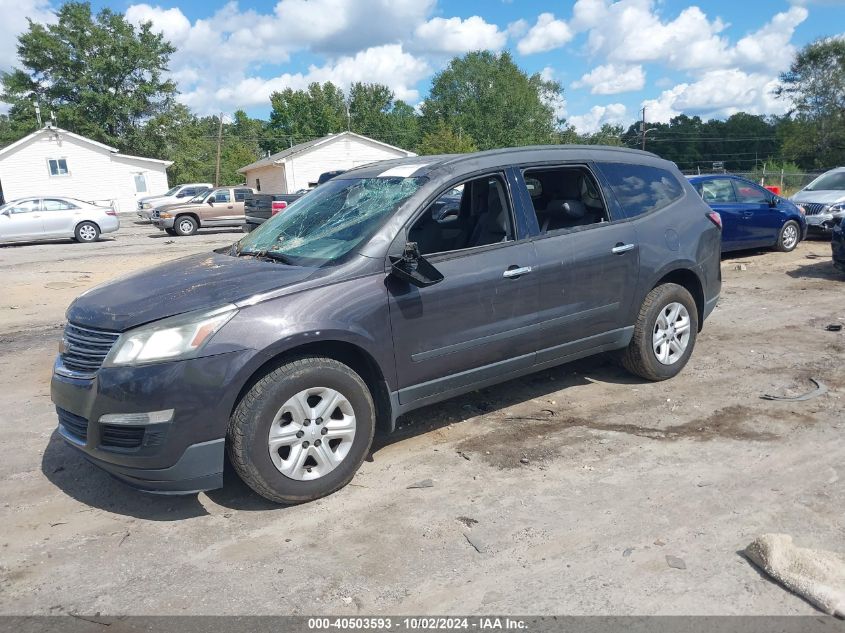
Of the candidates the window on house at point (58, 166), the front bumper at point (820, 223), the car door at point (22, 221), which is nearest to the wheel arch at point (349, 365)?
the front bumper at point (820, 223)

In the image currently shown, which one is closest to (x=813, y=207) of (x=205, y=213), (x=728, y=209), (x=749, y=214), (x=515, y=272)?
(x=749, y=214)

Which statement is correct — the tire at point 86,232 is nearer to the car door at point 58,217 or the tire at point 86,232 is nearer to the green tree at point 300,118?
the car door at point 58,217

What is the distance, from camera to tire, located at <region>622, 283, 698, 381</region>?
5.44 metres

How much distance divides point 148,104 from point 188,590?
204 feet

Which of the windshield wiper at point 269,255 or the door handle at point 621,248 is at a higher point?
the windshield wiper at point 269,255

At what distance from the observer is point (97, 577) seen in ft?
10.6

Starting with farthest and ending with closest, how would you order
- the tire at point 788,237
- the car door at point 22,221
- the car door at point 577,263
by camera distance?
the car door at point 22,221 < the tire at point 788,237 < the car door at point 577,263

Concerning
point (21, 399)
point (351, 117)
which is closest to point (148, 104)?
point (351, 117)

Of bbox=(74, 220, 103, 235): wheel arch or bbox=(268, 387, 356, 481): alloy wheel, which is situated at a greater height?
bbox=(74, 220, 103, 235): wheel arch

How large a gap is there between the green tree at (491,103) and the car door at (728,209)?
65.6 metres

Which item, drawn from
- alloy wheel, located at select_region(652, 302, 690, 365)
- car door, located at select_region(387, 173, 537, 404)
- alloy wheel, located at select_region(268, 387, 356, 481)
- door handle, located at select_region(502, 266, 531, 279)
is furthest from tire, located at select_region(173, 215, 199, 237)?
alloy wheel, located at select_region(268, 387, 356, 481)

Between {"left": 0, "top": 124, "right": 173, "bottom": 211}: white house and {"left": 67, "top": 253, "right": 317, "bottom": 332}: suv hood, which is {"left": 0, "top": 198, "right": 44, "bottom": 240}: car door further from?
{"left": 0, "top": 124, "right": 173, "bottom": 211}: white house

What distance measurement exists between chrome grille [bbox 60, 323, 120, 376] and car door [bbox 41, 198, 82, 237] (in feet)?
66.8

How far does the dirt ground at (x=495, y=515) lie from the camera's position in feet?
9.95
